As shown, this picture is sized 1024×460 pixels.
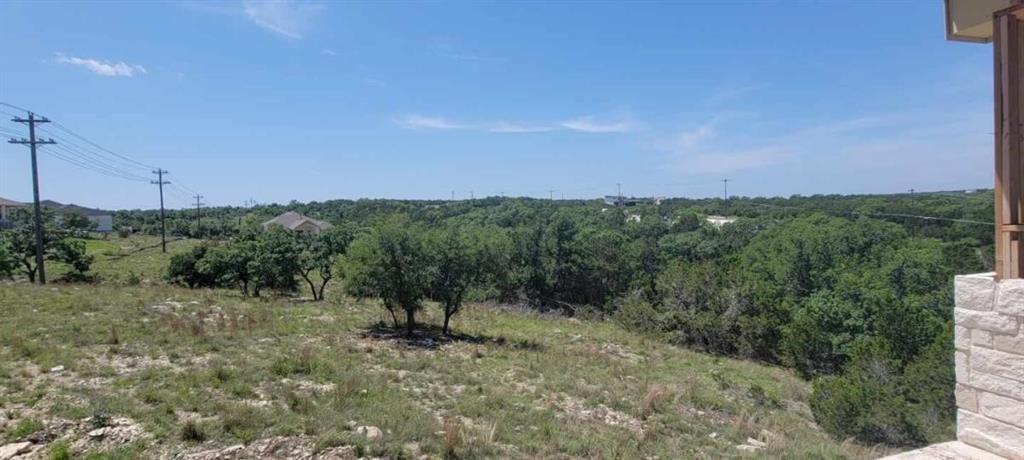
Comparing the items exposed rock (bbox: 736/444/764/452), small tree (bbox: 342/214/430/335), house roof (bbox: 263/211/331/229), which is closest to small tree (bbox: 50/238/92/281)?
small tree (bbox: 342/214/430/335)

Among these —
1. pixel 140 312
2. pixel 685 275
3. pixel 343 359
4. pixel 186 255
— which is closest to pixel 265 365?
pixel 343 359

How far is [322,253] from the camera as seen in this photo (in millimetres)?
25078

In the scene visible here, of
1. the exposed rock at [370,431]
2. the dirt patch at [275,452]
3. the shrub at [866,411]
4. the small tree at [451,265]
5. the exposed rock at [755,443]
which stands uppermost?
the small tree at [451,265]

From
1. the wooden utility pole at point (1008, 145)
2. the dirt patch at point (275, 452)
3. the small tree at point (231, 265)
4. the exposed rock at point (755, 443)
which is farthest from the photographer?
the small tree at point (231, 265)

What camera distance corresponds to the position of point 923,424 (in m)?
9.34

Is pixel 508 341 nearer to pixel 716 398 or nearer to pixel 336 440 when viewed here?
pixel 716 398

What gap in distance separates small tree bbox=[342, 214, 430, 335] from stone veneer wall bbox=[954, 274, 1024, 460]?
1391 cm

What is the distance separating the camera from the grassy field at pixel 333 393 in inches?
247

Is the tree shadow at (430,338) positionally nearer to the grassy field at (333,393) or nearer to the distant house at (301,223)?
the grassy field at (333,393)

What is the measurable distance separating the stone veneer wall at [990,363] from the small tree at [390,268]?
1391 centimetres

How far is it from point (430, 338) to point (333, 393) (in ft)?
24.7

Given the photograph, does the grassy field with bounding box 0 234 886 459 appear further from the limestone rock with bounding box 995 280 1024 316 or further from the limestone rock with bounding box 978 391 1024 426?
the limestone rock with bounding box 995 280 1024 316

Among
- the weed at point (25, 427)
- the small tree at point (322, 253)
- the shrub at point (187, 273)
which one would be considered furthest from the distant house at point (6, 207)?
the weed at point (25, 427)

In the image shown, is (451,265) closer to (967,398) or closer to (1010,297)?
(967,398)
